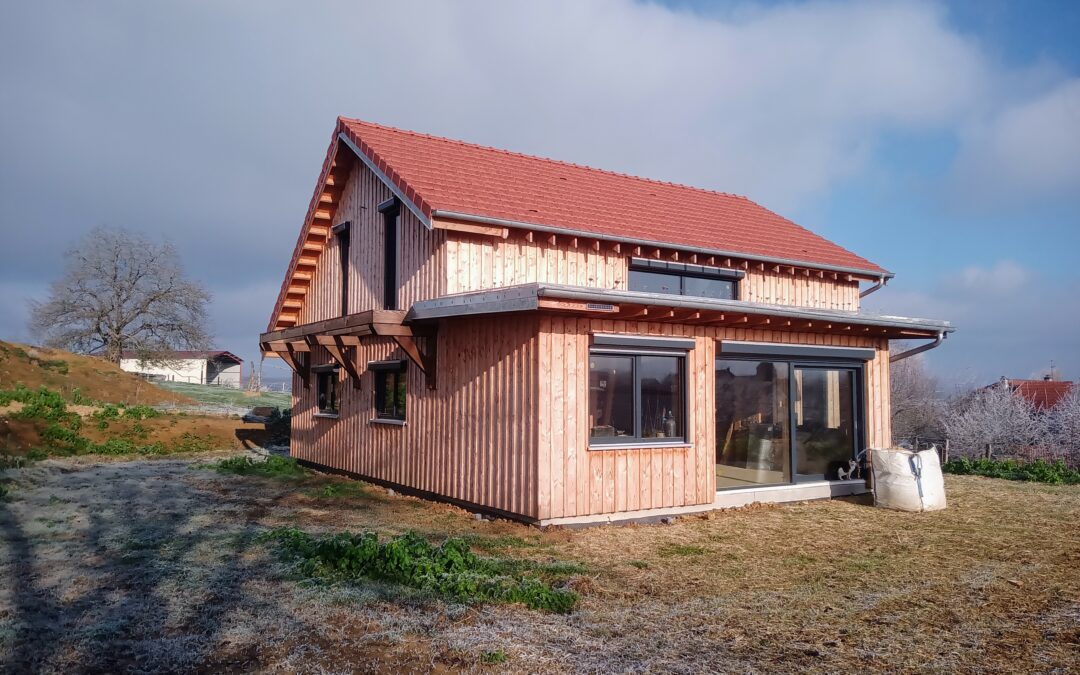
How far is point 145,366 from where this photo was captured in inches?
1694

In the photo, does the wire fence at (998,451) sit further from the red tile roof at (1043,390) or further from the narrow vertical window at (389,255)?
the narrow vertical window at (389,255)

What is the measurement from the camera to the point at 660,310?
362 inches

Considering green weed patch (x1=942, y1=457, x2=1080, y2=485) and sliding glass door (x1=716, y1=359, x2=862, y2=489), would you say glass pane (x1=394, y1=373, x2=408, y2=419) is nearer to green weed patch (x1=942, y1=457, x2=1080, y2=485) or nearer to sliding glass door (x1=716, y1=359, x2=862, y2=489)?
sliding glass door (x1=716, y1=359, x2=862, y2=489)

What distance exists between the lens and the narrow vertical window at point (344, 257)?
14469mm

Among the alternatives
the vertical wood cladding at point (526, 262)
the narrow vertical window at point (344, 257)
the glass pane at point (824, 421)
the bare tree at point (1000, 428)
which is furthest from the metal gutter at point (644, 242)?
the bare tree at point (1000, 428)

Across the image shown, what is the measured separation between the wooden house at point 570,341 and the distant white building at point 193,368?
32862 millimetres

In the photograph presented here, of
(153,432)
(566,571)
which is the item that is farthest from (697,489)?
(153,432)

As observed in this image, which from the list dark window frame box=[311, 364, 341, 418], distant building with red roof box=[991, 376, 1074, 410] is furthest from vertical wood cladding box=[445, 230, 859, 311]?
distant building with red roof box=[991, 376, 1074, 410]

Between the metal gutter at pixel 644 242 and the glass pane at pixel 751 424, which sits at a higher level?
the metal gutter at pixel 644 242

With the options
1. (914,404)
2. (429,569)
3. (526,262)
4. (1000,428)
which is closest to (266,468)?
(526,262)

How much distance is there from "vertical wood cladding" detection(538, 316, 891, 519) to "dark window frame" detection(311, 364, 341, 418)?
6.97 metres

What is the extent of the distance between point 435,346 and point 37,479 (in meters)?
7.65

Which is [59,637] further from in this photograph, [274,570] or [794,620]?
[794,620]

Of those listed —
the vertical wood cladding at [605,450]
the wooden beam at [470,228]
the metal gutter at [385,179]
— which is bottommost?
the vertical wood cladding at [605,450]
